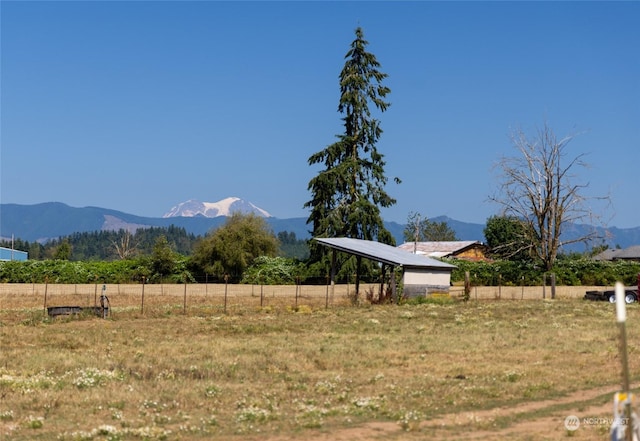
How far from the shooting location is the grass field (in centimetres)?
1565

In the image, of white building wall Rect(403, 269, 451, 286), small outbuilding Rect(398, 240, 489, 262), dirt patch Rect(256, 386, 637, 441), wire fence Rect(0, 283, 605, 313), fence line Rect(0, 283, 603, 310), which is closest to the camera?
dirt patch Rect(256, 386, 637, 441)

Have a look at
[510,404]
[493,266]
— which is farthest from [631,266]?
[510,404]

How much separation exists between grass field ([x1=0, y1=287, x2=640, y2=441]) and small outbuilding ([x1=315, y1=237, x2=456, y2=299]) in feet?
37.6

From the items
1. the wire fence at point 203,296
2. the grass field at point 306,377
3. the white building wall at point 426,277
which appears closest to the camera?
the grass field at point 306,377

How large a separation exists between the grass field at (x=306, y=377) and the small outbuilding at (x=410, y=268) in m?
11.5

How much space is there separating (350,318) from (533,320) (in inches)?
349

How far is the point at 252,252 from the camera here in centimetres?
8362

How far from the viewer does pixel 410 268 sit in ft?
174

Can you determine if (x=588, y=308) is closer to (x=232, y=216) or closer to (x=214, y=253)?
(x=214, y=253)

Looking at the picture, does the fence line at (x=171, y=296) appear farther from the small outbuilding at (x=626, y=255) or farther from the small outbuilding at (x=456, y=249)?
the small outbuilding at (x=626, y=255)

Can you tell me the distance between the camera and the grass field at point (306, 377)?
1565cm

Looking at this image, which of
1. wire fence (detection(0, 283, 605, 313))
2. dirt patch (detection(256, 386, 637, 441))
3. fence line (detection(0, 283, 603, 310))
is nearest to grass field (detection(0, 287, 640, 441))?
dirt patch (detection(256, 386, 637, 441))

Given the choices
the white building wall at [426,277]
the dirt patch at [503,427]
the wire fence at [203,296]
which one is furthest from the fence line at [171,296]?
the dirt patch at [503,427]

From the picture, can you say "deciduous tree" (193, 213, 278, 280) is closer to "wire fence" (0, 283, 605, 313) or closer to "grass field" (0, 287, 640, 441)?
"wire fence" (0, 283, 605, 313)
